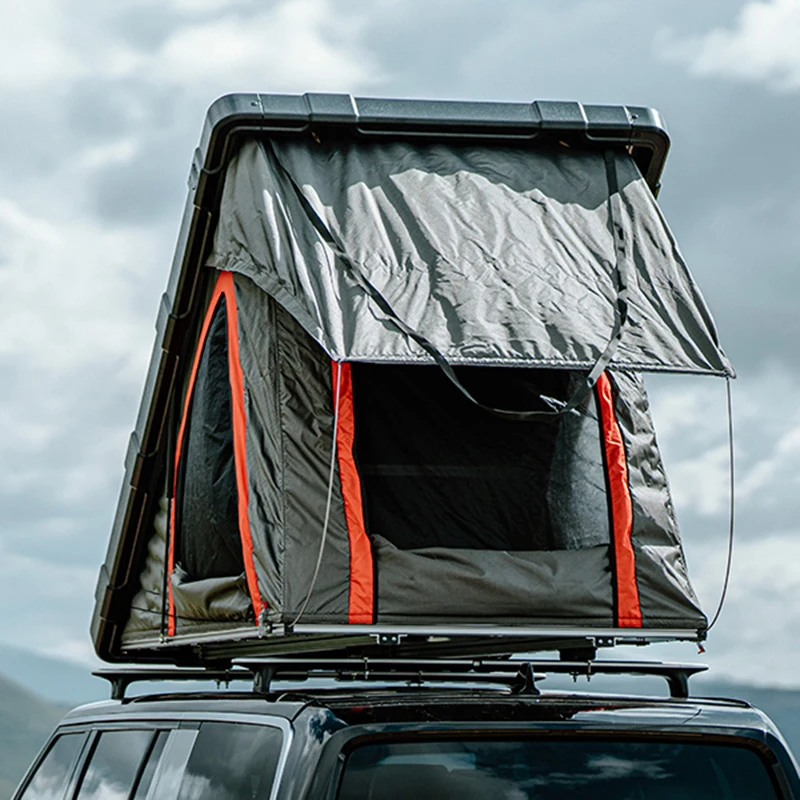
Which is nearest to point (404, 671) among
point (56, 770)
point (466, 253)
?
point (56, 770)

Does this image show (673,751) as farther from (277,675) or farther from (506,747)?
(277,675)

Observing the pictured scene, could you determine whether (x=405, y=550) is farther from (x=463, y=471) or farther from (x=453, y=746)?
(x=453, y=746)

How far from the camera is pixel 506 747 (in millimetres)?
3783

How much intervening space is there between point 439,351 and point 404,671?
53.7 inches

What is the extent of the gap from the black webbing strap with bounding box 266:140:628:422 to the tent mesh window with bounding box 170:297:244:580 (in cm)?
71

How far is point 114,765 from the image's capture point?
4.99 m

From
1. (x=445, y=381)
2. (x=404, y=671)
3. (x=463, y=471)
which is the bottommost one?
(x=404, y=671)

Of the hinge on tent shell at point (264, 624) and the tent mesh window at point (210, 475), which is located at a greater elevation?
the tent mesh window at point (210, 475)

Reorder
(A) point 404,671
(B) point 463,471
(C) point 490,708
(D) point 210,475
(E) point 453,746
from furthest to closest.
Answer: (D) point 210,475 < (B) point 463,471 < (A) point 404,671 < (C) point 490,708 < (E) point 453,746

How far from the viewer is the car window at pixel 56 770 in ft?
18.2

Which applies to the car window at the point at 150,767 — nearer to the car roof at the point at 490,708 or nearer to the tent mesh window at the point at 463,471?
the car roof at the point at 490,708

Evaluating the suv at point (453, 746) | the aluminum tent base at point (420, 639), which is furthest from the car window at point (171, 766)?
the aluminum tent base at point (420, 639)

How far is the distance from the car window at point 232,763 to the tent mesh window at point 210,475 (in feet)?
5.50

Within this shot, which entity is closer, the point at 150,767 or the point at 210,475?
the point at 150,767
